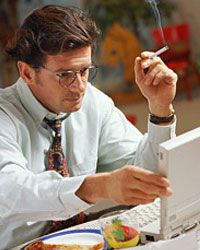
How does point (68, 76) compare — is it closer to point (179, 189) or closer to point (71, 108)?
point (71, 108)

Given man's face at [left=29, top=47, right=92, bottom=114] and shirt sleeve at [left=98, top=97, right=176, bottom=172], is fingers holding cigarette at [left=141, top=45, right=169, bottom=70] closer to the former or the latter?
man's face at [left=29, top=47, right=92, bottom=114]

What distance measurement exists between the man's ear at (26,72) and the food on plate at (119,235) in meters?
0.61

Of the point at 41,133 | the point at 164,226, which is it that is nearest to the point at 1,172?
the point at 41,133

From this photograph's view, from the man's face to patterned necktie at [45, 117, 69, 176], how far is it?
6 cm

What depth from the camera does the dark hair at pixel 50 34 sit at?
189 centimetres

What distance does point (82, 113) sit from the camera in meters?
2.17

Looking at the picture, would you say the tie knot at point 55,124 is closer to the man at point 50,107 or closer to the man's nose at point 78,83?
the man at point 50,107

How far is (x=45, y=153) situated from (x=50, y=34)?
0.40 meters

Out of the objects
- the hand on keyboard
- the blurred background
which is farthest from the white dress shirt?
the blurred background

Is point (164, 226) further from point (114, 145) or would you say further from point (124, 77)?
point (124, 77)

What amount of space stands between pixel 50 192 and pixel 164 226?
1.08 ft

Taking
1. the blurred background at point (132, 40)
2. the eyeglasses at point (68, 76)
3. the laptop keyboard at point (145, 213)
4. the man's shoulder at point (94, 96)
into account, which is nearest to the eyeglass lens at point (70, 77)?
the eyeglasses at point (68, 76)

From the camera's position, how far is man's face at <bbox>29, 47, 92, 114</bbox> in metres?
1.89

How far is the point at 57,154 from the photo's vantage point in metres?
2.05
